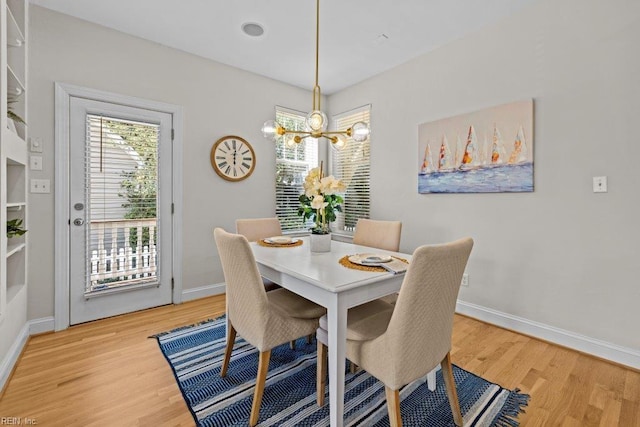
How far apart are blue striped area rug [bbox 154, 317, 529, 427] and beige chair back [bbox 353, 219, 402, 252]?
96 cm

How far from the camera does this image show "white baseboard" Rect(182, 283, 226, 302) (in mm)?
3107

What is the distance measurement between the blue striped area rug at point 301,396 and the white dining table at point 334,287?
0.67 feet

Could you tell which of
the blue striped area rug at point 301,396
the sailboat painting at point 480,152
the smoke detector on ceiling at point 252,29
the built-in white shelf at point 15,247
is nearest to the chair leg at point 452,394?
the blue striped area rug at point 301,396

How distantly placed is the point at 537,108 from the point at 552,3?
2.55 feet

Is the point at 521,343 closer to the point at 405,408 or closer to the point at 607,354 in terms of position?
the point at 607,354

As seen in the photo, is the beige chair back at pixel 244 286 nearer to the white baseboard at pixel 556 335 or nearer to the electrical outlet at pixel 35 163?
the electrical outlet at pixel 35 163

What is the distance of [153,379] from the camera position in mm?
1804

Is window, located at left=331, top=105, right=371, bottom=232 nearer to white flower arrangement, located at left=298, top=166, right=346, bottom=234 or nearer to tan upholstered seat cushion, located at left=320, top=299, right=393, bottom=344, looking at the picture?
white flower arrangement, located at left=298, top=166, right=346, bottom=234

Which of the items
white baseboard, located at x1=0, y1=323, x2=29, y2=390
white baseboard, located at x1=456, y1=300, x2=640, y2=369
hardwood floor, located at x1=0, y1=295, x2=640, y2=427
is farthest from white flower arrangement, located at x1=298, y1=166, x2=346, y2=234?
white baseboard, located at x1=0, y1=323, x2=29, y2=390

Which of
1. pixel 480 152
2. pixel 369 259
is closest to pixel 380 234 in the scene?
pixel 369 259

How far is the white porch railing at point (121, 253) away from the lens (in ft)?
8.58

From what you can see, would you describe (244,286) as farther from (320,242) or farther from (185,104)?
(185,104)

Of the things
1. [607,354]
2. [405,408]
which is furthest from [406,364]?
[607,354]

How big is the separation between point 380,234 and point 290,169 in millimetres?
1926
